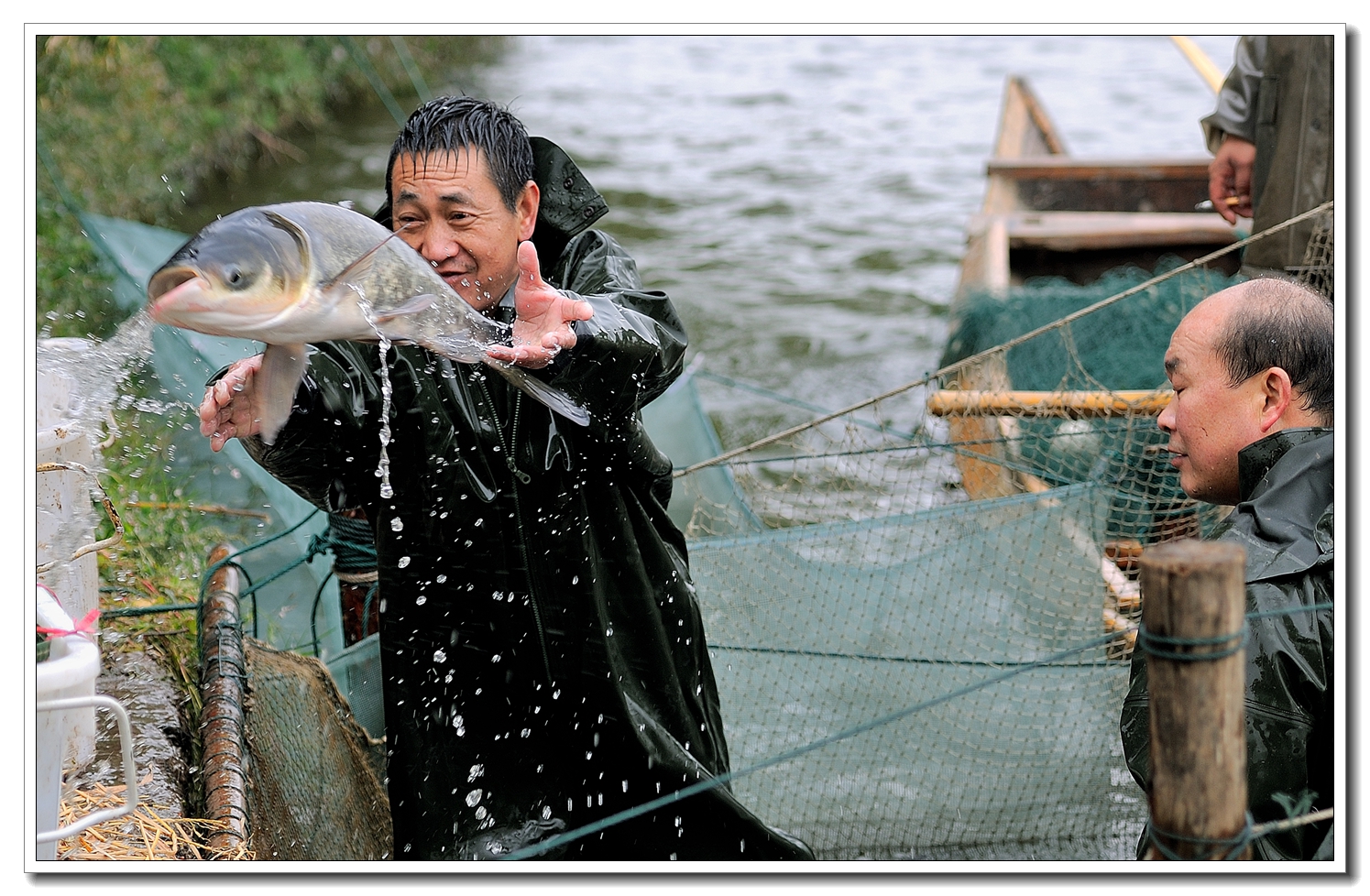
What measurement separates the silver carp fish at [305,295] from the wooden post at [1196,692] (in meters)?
1.10

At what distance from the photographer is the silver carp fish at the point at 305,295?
72.7 inches

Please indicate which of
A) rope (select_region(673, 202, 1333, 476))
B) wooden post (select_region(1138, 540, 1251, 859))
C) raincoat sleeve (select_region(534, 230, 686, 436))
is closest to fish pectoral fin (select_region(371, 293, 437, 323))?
raincoat sleeve (select_region(534, 230, 686, 436))

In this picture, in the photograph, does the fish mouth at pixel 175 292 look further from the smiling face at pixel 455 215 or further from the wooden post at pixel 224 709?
the wooden post at pixel 224 709

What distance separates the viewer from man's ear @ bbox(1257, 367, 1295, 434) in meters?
2.50

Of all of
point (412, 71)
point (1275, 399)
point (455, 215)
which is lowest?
point (1275, 399)

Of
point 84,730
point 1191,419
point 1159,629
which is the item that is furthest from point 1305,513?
point 84,730

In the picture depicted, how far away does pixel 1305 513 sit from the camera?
2.38m

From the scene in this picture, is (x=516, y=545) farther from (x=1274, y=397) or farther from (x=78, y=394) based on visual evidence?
(x=1274, y=397)

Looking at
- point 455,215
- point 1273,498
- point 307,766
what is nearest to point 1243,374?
point 1273,498

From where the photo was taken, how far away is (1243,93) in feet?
17.2

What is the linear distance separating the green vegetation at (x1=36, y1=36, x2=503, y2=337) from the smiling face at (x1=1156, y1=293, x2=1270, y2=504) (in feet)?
16.7

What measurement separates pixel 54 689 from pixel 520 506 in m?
0.96

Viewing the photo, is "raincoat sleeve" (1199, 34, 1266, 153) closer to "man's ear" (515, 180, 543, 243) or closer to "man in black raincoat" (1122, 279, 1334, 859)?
"man in black raincoat" (1122, 279, 1334, 859)
